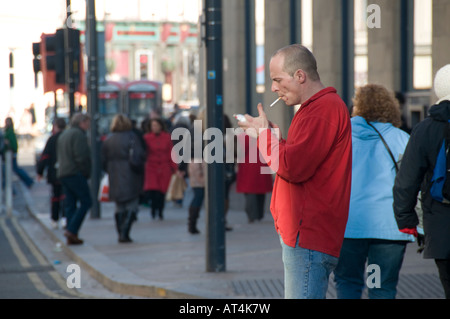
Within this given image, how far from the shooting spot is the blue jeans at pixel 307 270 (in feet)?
12.9

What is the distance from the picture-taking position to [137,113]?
4003 centimetres

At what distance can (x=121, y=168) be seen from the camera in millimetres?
11250

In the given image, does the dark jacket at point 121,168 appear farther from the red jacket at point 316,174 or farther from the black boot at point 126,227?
the red jacket at point 316,174

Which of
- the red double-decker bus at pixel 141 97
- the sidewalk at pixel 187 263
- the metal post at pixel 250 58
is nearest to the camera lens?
the sidewalk at pixel 187 263

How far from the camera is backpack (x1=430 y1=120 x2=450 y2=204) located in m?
4.40

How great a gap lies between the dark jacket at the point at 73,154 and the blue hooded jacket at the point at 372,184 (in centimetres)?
621

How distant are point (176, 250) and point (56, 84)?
18.4ft

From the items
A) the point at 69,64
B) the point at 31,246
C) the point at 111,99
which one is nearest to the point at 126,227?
the point at 31,246

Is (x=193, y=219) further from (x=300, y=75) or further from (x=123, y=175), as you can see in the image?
(x=300, y=75)

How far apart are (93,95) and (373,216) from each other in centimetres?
964

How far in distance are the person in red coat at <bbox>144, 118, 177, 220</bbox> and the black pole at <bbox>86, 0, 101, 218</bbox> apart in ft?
2.91

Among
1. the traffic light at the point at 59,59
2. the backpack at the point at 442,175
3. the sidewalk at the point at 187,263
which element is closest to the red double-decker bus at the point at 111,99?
the traffic light at the point at 59,59

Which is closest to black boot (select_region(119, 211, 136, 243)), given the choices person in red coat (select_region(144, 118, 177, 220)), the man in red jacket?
person in red coat (select_region(144, 118, 177, 220))
